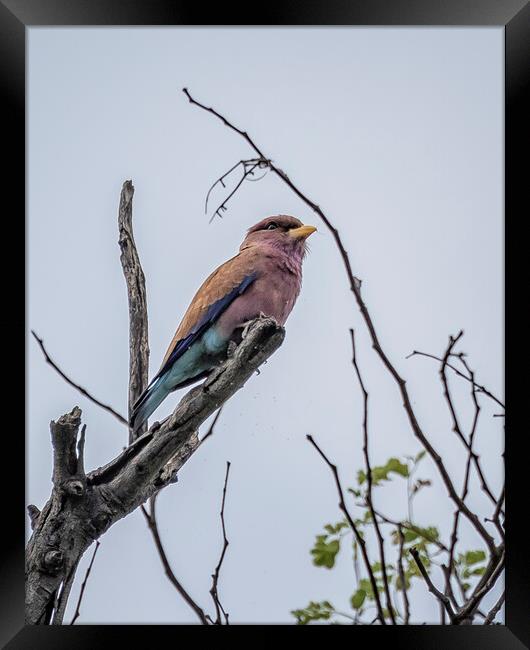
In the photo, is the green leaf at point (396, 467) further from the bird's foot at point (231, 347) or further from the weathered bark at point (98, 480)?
the bird's foot at point (231, 347)

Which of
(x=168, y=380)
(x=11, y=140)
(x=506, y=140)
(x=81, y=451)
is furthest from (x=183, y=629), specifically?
(x=506, y=140)

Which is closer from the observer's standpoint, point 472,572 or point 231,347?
point 472,572

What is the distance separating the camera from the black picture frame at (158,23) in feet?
6.91

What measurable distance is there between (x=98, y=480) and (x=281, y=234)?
140cm

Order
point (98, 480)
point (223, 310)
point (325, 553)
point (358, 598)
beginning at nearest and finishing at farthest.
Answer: point (358, 598) < point (325, 553) < point (98, 480) < point (223, 310)

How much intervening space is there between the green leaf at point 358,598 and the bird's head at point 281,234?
1568 mm

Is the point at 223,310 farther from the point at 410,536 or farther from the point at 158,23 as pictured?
the point at 410,536

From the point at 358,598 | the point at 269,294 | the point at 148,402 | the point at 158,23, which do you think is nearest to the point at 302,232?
the point at 269,294

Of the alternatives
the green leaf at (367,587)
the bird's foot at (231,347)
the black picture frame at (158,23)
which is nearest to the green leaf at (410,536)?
the green leaf at (367,587)

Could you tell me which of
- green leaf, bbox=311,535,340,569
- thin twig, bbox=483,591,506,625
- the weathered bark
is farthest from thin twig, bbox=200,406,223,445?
thin twig, bbox=483,591,506,625

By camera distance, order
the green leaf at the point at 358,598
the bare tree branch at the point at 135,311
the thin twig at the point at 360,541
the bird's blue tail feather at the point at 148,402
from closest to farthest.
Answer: the thin twig at the point at 360,541 → the green leaf at the point at 358,598 → the bird's blue tail feather at the point at 148,402 → the bare tree branch at the point at 135,311

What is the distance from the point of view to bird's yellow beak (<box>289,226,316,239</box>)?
3.22m

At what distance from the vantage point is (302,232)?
3.22 m

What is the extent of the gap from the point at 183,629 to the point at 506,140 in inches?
62.0
